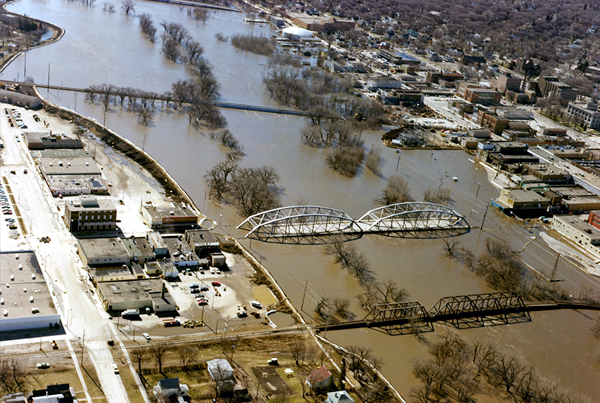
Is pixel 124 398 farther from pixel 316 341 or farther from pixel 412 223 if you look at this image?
pixel 412 223

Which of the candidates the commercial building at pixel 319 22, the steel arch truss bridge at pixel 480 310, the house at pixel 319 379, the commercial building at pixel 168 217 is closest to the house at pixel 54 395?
the house at pixel 319 379

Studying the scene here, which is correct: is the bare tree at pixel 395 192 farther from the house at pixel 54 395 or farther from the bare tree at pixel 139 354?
the house at pixel 54 395

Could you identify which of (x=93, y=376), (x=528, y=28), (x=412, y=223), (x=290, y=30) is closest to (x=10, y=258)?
(x=93, y=376)

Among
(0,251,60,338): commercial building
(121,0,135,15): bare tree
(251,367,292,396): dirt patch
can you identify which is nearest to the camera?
(251,367,292,396): dirt patch

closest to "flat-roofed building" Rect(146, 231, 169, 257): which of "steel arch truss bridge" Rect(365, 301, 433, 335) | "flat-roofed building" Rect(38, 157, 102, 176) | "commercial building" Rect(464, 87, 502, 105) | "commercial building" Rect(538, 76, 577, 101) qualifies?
"flat-roofed building" Rect(38, 157, 102, 176)

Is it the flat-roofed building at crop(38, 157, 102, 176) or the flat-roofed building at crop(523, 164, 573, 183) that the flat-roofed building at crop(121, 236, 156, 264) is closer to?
the flat-roofed building at crop(38, 157, 102, 176)

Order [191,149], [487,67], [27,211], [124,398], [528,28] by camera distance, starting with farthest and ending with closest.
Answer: [528,28]
[487,67]
[191,149]
[27,211]
[124,398]
